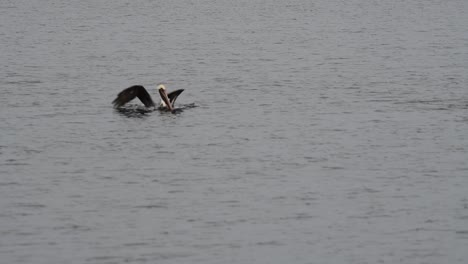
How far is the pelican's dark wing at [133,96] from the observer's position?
98.9ft

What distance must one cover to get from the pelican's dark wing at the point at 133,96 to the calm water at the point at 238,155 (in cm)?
40

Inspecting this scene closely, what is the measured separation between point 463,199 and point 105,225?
691cm

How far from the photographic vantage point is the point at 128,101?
3041 cm

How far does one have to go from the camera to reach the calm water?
18.3m

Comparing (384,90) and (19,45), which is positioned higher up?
(19,45)

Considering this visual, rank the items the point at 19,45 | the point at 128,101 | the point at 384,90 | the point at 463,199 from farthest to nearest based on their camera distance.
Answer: the point at 19,45
the point at 384,90
the point at 128,101
the point at 463,199

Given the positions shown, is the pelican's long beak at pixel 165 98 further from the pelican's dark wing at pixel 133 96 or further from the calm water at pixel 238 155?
the pelican's dark wing at pixel 133 96

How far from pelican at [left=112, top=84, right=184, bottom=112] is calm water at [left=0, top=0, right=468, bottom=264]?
1.13 ft

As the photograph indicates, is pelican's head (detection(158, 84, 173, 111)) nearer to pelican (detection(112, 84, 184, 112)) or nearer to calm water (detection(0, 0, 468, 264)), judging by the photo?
pelican (detection(112, 84, 184, 112))

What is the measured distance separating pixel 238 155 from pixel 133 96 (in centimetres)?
636

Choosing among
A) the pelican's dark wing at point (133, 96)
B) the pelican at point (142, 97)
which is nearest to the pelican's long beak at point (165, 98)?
the pelican at point (142, 97)

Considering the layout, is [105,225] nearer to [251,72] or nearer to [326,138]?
[326,138]

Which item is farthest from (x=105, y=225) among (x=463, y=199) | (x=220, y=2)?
(x=220, y=2)

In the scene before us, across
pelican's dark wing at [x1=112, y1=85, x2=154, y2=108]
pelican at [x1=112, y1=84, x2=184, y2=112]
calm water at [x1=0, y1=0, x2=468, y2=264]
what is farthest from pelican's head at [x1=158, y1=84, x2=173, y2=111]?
pelican's dark wing at [x1=112, y1=85, x2=154, y2=108]
